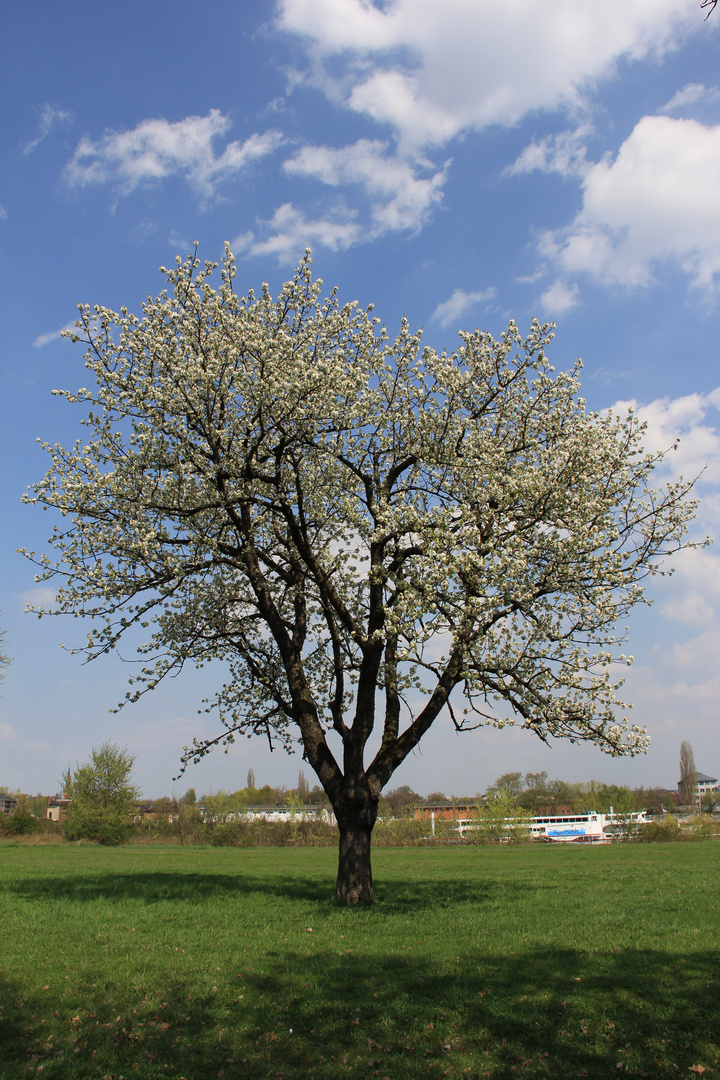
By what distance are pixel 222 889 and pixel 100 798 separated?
113 ft

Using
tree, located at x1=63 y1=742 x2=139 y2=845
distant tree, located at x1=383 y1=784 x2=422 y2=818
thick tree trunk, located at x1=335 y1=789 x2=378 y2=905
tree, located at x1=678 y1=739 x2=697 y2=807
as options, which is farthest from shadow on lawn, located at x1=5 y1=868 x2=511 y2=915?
tree, located at x1=678 y1=739 x2=697 y2=807

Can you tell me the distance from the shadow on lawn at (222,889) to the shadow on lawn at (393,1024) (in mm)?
5722

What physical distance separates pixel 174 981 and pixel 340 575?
10.6 meters

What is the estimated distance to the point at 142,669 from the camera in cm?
1619

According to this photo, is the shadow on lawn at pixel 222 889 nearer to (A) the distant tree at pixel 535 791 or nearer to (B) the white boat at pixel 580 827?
(B) the white boat at pixel 580 827

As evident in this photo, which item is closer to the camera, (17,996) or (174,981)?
(17,996)

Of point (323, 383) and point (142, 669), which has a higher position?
point (323, 383)

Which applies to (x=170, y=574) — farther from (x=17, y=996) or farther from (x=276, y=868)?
(x=276, y=868)

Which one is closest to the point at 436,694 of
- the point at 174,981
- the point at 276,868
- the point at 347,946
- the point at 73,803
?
the point at 347,946

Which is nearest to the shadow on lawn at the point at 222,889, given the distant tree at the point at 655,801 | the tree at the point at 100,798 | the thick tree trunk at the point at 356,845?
the thick tree trunk at the point at 356,845

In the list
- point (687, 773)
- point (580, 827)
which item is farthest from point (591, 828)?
point (687, 773)

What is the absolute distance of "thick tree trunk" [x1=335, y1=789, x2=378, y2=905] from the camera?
15.4m

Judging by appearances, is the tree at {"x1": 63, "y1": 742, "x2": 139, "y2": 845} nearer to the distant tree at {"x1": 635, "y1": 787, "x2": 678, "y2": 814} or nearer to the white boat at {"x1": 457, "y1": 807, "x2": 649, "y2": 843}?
the white boat at {"x1": 457, "y1": 807, "x2": 649, "y2": 843}

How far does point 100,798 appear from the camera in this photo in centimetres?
4806
